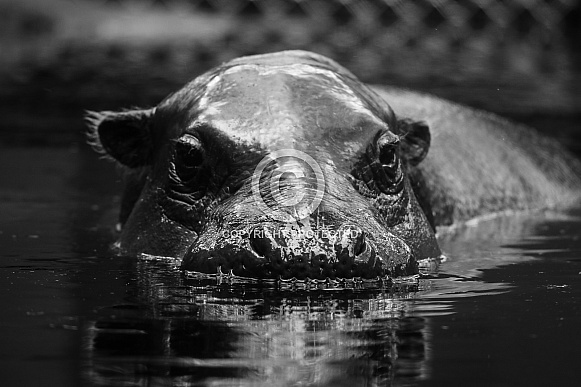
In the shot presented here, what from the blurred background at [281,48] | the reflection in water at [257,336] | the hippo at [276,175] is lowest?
the reflection in water at [257,336]

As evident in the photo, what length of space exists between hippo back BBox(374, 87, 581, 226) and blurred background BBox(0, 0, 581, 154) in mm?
4940

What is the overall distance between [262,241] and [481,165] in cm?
531

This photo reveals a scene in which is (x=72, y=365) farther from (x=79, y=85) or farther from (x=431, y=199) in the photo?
(x=79, y=85)

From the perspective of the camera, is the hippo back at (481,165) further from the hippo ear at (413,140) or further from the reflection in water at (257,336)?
the reflection in water at (257,336)

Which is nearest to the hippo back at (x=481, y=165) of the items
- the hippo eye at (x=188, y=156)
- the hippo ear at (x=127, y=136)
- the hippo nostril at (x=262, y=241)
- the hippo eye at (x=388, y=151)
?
the hippo eye at (x=388, y=151)

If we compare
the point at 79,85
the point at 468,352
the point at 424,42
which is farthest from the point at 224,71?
the point at 424,42

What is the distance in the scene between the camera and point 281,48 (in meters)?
19.2

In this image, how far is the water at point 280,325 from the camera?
181 inches

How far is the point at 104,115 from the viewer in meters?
8.72

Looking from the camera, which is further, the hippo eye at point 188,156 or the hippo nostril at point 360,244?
the hippo eye at point 188,156

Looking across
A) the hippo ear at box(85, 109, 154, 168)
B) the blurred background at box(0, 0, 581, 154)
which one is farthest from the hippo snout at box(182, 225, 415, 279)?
the blurred background at box(0, 0, 581, 154)

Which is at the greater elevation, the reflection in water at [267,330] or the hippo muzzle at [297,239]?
the hippo muzzle at [297,239]

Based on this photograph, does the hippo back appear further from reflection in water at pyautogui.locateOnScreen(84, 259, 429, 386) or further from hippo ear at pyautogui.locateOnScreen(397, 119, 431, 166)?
reflection in water at pyautogui.locateOnScreen(84, 259, 429, 386)

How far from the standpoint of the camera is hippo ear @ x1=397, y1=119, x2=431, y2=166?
338 inches
